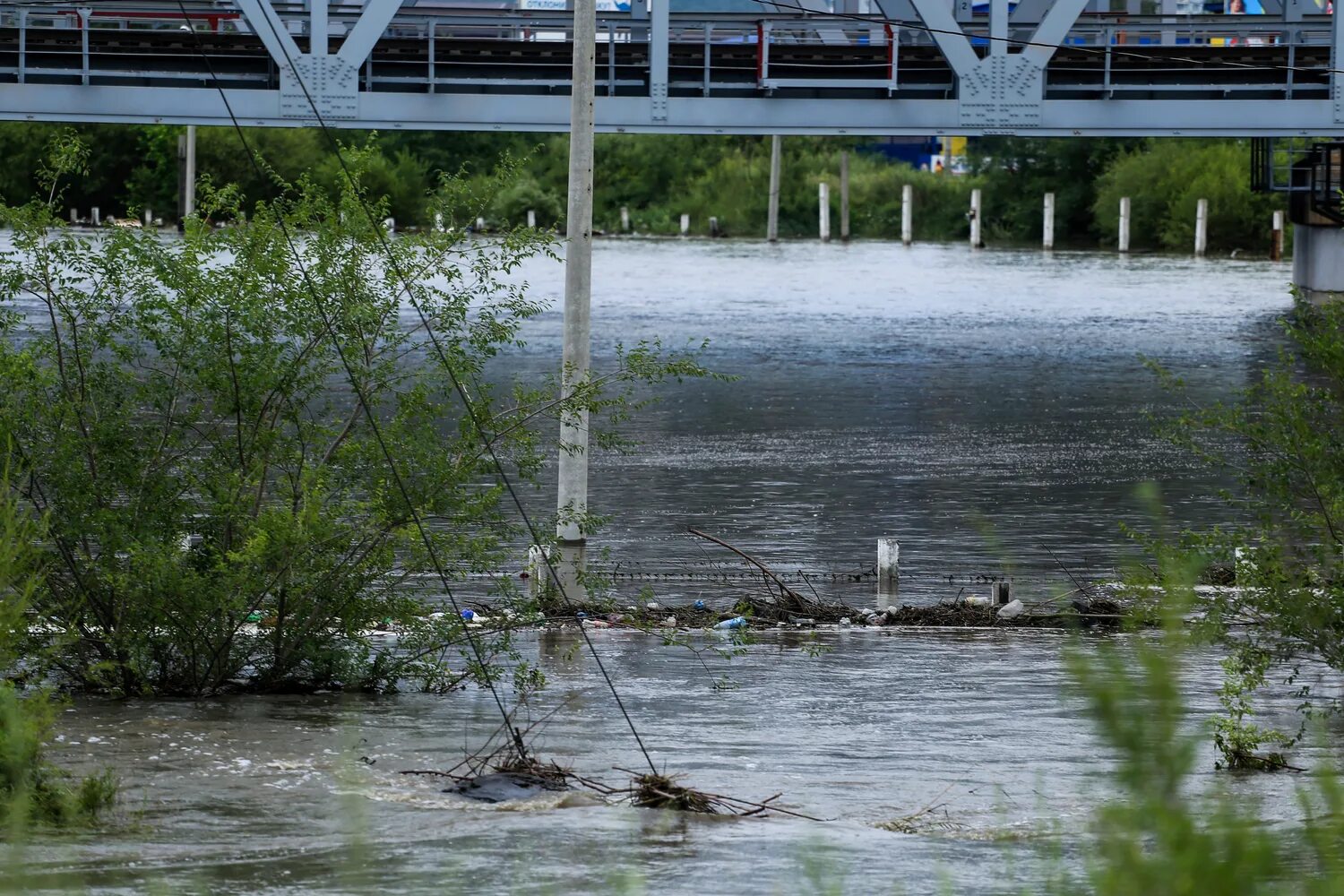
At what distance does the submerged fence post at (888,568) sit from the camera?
15.6 m

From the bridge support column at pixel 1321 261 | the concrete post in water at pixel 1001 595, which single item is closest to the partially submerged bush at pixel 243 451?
the concrete post in water at pixel 1001 595

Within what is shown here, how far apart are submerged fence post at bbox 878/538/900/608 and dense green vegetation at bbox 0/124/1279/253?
203ft

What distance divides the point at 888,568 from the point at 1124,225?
65.7 metres

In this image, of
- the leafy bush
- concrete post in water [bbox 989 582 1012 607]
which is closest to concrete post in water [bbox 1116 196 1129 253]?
the leafy bush

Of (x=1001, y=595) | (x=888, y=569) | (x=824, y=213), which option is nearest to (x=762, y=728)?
(x=1001, y=595)

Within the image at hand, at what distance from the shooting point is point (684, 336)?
3862 cm

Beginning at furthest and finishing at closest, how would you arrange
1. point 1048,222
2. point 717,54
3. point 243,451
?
point 1048,222
point 717,54
point 243,451

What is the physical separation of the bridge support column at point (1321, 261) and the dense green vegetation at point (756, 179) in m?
29.6

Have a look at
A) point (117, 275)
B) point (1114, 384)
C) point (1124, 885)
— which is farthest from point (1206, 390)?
point (1124, 885)

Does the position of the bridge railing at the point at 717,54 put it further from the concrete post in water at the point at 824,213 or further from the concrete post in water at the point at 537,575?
the concrete post in water at the point at 824,213

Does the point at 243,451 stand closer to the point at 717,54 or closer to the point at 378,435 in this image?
the point at 378,435

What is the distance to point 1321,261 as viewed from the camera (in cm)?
4425

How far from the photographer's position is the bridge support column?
43281 millimetres

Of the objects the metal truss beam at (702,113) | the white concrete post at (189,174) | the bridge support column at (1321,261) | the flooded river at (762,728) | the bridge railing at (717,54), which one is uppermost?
the white concrete post at (189,174)
